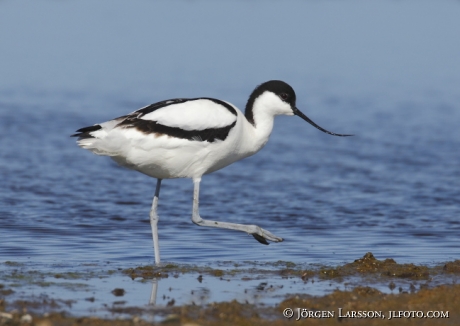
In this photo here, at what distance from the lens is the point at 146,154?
24.8 ft

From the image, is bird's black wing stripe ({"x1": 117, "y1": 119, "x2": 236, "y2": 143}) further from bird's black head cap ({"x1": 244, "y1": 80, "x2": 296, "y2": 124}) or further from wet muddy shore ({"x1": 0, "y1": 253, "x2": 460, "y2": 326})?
wet muddy shore ({"x1": 0, "y1": 253, "x2": 460, "y2": 326})

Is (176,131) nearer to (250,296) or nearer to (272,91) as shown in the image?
(272,91)

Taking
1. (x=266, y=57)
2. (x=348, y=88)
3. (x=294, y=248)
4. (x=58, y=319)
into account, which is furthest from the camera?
(x=266, y=57)

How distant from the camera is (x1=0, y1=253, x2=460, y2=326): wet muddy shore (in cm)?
557

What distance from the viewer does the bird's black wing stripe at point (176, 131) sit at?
753cm

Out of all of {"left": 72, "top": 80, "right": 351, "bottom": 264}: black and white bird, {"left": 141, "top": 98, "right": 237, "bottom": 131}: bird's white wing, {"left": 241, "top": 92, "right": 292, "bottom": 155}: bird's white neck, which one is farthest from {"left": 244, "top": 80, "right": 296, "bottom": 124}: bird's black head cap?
{"left": 141, "top": 98, "right": 237, "bottom": 131}: bird's white wing

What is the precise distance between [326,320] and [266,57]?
2048cm

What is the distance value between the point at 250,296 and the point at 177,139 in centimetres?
185

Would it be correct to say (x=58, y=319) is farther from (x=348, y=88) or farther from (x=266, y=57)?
(x=266, y=57)

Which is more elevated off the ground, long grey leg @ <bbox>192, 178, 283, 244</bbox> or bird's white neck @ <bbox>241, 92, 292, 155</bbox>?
bird's white neck @ <bbox>241, 92, 292, 155</bbox>

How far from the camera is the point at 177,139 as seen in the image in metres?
7.61

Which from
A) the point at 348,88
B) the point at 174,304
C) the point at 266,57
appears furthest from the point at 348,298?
the point at 266,57

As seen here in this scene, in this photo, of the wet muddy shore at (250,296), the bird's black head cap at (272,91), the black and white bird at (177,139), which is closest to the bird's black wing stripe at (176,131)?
the black and white bird at (177,139)

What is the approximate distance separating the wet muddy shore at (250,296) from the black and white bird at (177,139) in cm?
86
